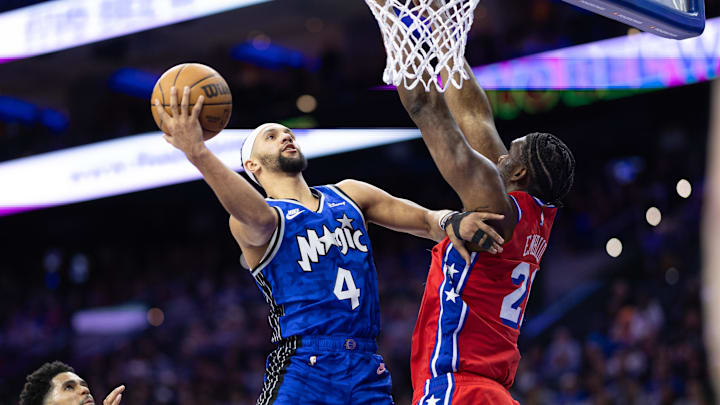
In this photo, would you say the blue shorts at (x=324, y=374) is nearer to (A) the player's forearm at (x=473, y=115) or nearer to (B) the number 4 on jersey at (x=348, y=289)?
(B) the number 4 on jersey at (x=348, y=289)

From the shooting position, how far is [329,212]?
404 cm

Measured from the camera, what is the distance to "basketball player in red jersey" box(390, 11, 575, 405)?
3.21 metres

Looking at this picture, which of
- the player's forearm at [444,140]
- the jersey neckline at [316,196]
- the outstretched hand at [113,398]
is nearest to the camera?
the player's forearm at [444,140]

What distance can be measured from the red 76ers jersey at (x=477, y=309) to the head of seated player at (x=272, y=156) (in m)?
0.95

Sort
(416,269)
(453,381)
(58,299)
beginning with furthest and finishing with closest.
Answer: (58,299) → (416,269) → (453,381)

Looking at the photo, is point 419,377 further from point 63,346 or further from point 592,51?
point 63,346

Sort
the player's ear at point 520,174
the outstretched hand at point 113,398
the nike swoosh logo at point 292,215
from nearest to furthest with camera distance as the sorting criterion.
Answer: the player's ear at point 520,174 < the nike swoosh logo at point 292,215 < the outstretched hand at point 113,398

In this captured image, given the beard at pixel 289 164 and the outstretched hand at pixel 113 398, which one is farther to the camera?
the outstretched hand at pixel 113 398

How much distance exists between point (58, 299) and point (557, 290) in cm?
1093

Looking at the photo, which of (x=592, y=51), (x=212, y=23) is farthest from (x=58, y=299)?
(x=592, y=51)

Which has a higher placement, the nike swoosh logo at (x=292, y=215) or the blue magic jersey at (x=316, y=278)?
the nike swoosh logo at (x=292, y=215)

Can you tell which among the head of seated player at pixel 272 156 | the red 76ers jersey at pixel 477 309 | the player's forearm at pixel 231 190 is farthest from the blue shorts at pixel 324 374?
the head of seated player at pixel 272 156

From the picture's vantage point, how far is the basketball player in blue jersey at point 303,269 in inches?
141

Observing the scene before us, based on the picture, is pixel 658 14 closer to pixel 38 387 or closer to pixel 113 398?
pixel 113 398
